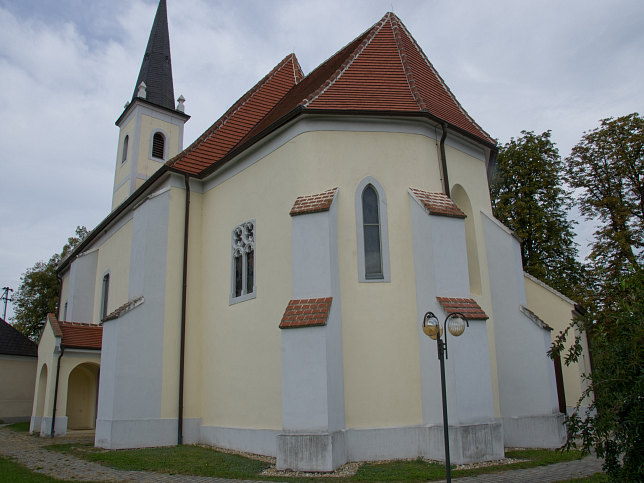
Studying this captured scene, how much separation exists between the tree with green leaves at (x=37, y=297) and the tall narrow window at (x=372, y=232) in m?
27.4

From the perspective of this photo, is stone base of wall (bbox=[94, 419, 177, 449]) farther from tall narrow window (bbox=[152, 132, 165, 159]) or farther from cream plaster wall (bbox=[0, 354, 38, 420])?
cream plaster wall (bbox=[0, 354, 38, 420])

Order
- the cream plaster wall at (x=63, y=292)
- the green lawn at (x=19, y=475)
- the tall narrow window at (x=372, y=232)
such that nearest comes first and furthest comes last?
the green lawn at (x=19, y=475) < the tall narrow window at (x=372, y=232) < the cream plaster wall at (x=63, y=292)

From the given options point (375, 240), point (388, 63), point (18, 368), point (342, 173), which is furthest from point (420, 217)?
point (18, 368)

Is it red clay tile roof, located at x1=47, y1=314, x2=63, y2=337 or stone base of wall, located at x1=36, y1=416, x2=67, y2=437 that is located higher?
red clay tile roof, located at x1=47, y1=314, x2=63, y2=337

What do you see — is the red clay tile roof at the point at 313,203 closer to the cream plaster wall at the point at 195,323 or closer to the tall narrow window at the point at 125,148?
the cream plaster wall at the point at 195,323

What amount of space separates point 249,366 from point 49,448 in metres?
5.44

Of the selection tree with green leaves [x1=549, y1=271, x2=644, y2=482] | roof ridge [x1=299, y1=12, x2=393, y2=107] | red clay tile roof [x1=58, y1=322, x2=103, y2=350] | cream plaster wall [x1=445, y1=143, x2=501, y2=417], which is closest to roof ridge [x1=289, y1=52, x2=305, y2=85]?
roof ridge [x1=299, y1=12, x2=393, y2=107]

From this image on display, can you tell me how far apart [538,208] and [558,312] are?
7838 mm

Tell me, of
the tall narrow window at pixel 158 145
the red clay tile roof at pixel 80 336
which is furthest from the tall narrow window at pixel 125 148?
the red clay tile roof at pixel 80 336

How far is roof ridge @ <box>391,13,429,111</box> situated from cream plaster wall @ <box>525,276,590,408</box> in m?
6.72

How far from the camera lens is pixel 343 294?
10.5 m

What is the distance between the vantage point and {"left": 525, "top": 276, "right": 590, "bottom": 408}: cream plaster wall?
14648 mm

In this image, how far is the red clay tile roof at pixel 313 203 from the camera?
10469 mm

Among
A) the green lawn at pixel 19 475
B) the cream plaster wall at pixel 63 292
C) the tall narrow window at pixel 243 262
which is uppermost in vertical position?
the cream plaster wall at pixel 63 292
